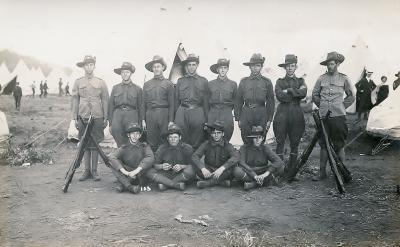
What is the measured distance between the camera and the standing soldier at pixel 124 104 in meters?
4.59

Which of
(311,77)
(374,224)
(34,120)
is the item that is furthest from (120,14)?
(311,77)

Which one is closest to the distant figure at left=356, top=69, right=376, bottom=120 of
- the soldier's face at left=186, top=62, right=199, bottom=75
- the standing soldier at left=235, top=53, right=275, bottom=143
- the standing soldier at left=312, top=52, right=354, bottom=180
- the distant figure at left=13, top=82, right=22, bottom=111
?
the standing soldier at left=312, top=52, right=354, bottom=180

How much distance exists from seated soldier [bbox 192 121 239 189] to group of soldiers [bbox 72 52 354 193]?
1cm

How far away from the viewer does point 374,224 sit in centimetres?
333

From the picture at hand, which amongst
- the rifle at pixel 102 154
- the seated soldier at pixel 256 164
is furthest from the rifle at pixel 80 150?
the seated soldier at pixel 256 164

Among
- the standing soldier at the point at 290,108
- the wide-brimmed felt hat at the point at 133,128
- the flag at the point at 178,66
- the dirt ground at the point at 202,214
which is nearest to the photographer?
the dirt ground at the point at 202,214

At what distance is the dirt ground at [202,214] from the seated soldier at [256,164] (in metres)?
0.13

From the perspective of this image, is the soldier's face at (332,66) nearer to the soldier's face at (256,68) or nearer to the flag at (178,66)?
the soldier's face at (256,68)

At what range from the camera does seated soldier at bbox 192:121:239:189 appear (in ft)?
13.7

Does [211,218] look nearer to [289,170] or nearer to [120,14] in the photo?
[289,170]

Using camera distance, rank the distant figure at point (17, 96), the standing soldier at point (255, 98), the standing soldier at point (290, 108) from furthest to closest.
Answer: the distant figure at point (17, 96) < the standing soldier at point (255, 98) < the standing soldier at point (290, 108)

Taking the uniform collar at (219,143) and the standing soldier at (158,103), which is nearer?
the uniform collar at (219,143)

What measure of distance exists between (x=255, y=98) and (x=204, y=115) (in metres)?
0.65

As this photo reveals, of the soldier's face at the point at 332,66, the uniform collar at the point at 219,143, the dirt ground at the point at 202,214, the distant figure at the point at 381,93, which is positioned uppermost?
the soldier's face at the point at 332,66
